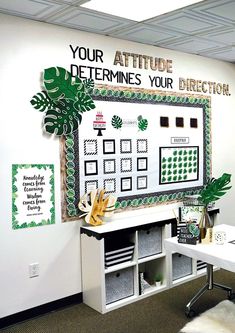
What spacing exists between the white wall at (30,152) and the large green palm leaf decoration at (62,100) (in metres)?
0.07

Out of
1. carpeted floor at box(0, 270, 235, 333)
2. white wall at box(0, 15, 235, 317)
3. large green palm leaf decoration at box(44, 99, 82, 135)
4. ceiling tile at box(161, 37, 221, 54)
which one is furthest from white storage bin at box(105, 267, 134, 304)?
ceiling tile at box(161, 37, 221, 54)

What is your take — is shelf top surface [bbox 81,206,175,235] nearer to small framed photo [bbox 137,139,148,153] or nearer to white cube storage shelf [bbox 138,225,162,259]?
white cube storage shelf [bbox 138,225,162,259]

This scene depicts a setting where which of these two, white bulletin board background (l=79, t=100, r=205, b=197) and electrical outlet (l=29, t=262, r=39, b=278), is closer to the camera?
electrical outlet (l=29, t=262, r=39, b=278)

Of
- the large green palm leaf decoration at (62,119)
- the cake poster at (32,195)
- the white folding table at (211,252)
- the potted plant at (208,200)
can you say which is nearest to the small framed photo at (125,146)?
the large green palm leaf decoration at (62,119)

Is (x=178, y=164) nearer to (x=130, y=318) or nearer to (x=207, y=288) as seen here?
(x=207, y=288)

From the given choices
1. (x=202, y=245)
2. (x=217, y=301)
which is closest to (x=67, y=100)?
(x=202, y=245)

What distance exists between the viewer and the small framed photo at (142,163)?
4.10 metres

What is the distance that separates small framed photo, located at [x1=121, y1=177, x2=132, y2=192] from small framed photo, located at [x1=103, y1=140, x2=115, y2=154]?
330mm

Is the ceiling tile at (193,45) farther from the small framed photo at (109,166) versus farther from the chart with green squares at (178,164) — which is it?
the small framed photo at (109,166)

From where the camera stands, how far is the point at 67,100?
3512mm

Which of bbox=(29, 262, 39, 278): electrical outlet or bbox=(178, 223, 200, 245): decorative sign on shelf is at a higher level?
bbox=(178, 223, 200, 245): decorative sign on shelf

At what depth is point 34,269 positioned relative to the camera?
3.38m

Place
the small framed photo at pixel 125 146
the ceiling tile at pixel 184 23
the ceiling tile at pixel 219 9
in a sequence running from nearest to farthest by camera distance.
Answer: the ceiling tile at pixel 219 9
the ceiling tile at pixel 184 23
the small framed photo at pixel 125 146

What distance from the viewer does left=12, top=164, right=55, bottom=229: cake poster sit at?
3.25 m
